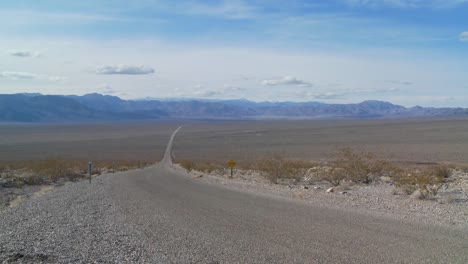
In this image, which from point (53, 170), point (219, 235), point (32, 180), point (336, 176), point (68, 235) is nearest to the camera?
point (219, 235)

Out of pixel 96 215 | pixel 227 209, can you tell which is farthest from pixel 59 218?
pixel 227 209

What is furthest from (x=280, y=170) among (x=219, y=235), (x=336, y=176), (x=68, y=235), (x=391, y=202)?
(x=68, y=235)

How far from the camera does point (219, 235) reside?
39.8 ft

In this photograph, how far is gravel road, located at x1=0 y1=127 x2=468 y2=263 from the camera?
979 cm

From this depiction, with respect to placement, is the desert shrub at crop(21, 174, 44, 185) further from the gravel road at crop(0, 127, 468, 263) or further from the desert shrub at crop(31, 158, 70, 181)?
the gravel road at crop(0, 127, 468, 263)

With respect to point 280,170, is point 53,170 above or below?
below

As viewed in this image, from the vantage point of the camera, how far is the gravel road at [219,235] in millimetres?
9789

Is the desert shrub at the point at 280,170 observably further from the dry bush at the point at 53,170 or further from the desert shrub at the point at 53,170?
the desert shrub at the point at 53,170

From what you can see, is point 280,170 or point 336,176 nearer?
point 336,176

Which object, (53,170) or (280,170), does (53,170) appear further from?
(280,170)

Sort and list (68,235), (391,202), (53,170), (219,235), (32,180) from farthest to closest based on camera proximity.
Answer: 1. (53,170)
2. (32,180)
3. (391,202)
4. (68,235)
5. (219,235)

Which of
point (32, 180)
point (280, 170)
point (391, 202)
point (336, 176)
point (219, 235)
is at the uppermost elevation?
point (219, 235)

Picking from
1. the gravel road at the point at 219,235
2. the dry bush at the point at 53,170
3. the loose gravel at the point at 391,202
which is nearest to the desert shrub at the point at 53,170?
the dry bush at the point at 53,170

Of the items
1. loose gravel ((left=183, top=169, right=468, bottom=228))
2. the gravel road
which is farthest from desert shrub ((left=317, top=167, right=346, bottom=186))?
the gravel road
